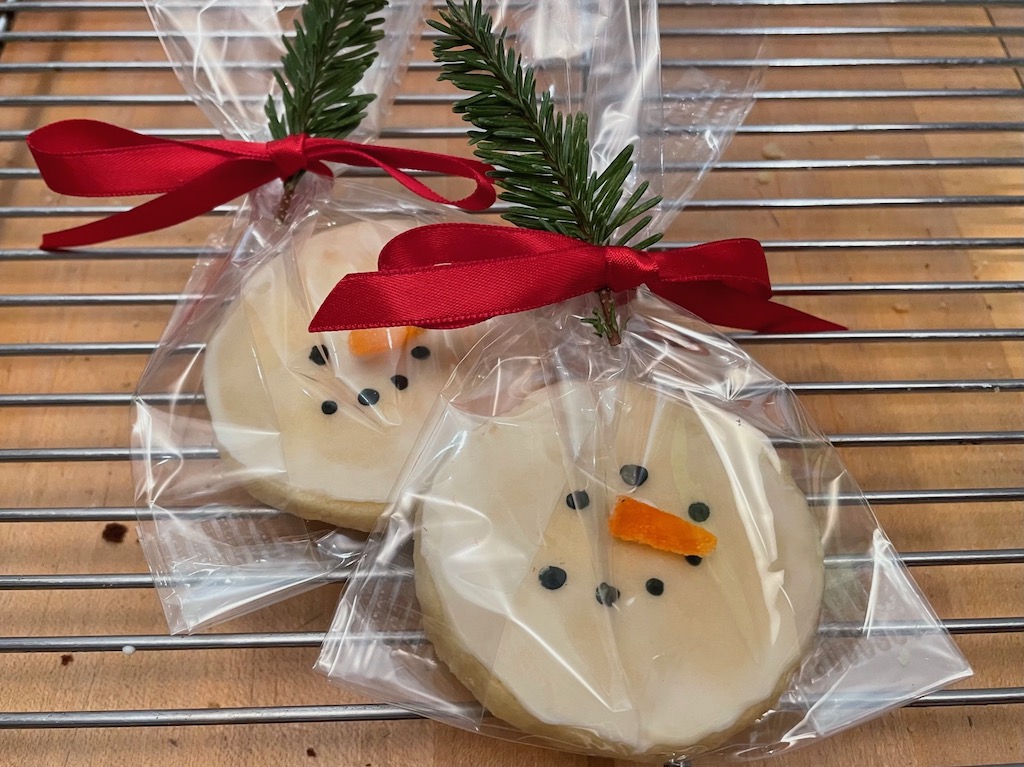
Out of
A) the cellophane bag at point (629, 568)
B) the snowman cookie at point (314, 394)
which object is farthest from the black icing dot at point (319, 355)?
the cellophane bag at point (629, 568)

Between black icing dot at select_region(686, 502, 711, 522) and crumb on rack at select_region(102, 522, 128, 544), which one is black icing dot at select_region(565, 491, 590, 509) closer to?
black icing dot at select_region(686, 502, 711, 522)

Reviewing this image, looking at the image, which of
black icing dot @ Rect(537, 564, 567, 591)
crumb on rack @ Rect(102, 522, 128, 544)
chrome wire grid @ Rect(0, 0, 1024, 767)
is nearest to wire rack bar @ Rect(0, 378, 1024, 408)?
chrome wire grid @ Rect(0, 0, 1024, 767)

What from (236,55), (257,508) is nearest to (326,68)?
(236,55)

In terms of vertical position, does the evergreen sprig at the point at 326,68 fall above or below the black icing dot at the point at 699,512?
above

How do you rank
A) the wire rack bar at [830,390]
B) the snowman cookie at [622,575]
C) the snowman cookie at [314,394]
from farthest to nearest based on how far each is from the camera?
the wire rack bar at [830,390], the snowman cookie at [314,394], the snowman cookie at [622,575]

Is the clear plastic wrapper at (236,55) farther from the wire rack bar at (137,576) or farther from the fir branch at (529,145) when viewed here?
the wire rack bar at (137,576)

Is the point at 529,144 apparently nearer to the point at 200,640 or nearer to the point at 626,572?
the point at 626,572

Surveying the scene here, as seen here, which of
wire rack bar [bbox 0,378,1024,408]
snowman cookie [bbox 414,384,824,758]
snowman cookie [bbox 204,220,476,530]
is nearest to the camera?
snowman cookie [bbox 414,384,824,758]

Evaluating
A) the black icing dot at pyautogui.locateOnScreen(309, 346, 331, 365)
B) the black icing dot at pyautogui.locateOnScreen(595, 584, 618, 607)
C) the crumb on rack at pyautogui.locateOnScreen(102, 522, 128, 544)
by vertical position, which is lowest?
the crumb on rack at pyautogui.locateOnScreen(102, 522, 128, 544)
